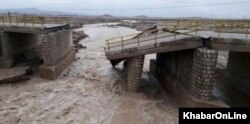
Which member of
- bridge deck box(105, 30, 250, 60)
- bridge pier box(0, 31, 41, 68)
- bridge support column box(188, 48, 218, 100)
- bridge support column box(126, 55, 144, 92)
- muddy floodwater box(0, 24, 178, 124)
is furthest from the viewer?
bridge pier box(0, 31, 41, 68)

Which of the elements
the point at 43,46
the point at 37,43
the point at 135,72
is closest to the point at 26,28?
the point at 43,46

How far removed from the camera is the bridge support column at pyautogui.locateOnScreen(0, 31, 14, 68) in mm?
21080

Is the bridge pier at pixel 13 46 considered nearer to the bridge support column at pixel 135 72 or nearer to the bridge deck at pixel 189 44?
the bridge deck at pixel 189 44

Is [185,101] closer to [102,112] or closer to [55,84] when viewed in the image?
[102,112]

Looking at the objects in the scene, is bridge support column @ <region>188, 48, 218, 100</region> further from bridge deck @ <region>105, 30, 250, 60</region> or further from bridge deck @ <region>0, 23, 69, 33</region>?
bridge deck @ <region>0, 23, 69, 33</region>

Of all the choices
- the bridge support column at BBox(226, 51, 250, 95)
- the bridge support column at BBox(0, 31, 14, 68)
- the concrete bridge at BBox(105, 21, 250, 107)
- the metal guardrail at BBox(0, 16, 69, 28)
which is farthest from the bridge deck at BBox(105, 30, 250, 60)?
the bridge support column at BBox(0, 31, 14, 68)

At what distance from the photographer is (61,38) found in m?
22.1

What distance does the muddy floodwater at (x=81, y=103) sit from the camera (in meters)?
13.4

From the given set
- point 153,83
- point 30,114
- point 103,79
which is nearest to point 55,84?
point 103,79

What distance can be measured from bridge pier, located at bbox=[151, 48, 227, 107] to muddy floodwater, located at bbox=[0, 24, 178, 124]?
1.05m

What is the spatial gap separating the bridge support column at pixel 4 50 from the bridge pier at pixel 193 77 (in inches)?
549

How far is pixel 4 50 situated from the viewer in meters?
21.2

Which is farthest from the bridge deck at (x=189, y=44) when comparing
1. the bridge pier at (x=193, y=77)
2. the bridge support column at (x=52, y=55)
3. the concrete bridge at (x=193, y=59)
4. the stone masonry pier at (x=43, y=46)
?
the stone masonry pier at (x=43, y=46)

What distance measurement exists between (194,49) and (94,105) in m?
6.85
